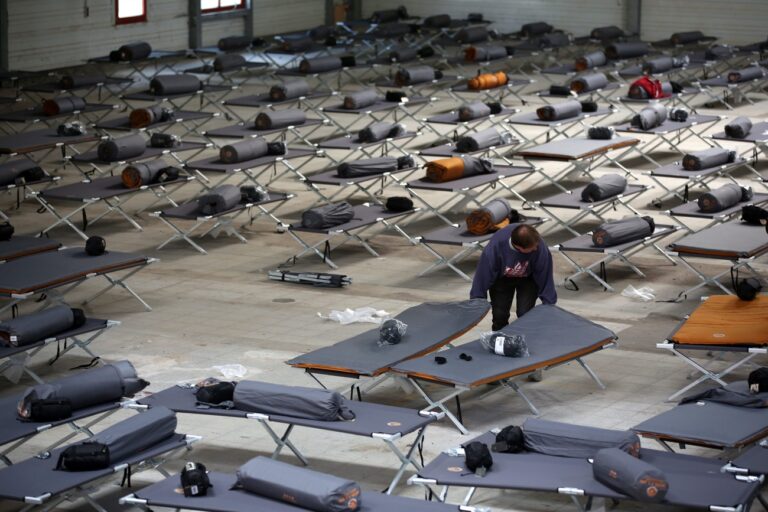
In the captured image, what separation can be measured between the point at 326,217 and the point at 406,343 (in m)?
3.37

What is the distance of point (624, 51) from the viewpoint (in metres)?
22.1

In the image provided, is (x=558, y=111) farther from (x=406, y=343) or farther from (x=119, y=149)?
(x=406, y=343)

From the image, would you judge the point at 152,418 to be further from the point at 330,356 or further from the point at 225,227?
the point at 225,227

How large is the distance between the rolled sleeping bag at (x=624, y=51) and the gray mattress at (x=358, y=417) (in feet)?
49.6

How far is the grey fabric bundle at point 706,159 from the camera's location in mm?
13672

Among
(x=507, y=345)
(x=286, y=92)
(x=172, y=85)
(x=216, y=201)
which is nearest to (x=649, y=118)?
(x=286, y=92)

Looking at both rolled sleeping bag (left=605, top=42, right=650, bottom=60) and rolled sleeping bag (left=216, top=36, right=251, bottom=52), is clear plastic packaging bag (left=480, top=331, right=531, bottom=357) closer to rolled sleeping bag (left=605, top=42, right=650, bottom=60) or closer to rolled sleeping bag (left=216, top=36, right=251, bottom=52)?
rolled sleeping bag (left=605, top=42, right=650, bottom=60)

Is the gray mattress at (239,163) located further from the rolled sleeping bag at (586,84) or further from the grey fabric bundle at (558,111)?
the rolled sleeping bag at (586,84)

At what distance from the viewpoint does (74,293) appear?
11633 millimetres

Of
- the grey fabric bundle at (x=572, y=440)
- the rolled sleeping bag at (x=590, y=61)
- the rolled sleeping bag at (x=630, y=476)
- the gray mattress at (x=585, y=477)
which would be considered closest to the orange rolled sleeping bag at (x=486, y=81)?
the rolled sleeping bag at (x=590, y=61)

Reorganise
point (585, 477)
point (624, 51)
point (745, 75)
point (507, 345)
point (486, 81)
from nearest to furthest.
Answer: point (585, 477), point (507, 345), point (486, 81), point (745, 75), point (624, 51)

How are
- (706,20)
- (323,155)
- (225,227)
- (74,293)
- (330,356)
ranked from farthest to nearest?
(706,20)
(323,155)
(225,227)
(74,293)
(330,356)

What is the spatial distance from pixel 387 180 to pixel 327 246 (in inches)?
125

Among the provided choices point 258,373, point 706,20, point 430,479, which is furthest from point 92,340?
point 706,20
